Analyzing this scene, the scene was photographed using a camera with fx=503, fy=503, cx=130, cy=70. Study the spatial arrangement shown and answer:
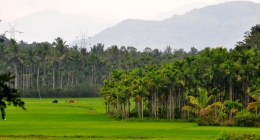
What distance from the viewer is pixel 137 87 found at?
78875 millimetres

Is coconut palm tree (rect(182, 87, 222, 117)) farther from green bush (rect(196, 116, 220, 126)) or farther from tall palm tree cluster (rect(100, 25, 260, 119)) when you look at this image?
green bush (rect(196, 116, 220, 126))

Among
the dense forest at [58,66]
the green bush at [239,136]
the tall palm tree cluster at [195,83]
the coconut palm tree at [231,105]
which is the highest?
the dense forest at [58,66]

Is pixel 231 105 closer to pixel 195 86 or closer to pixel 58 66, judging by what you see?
pixel 195 86

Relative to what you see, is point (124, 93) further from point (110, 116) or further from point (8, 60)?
point (8, 60)

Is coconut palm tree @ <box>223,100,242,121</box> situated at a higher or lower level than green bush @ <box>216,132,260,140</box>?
higher

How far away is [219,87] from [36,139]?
4372 centimetres

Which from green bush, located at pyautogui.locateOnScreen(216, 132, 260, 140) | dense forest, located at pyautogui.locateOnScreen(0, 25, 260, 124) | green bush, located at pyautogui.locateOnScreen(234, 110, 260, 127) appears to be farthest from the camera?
dense forest, located at pyautogui.locateOnScreen(0, 25, 260, 124)

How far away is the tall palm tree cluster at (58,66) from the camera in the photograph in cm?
15850

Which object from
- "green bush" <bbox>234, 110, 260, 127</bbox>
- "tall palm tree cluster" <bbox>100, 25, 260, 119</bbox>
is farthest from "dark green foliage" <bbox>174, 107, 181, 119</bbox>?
"green bush" <bbox>234, 110, 260, 127</bbox>

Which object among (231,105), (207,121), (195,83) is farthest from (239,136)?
(195,83)

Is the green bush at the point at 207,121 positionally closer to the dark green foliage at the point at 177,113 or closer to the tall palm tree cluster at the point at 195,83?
the tall palm tree cluster at the point at 195,83

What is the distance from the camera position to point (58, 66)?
183375 millimetres

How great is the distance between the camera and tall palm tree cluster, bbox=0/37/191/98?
6240 inches

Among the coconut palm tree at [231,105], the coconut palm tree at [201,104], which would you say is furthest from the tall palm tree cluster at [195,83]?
the coconut palm tree at [231,105]
